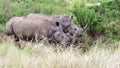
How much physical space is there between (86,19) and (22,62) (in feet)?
18.1

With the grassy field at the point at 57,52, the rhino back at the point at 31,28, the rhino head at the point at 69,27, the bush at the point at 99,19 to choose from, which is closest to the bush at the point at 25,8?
the grassy field at the point at 57,52

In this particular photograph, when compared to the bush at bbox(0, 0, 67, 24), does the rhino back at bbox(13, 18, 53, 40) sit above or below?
above

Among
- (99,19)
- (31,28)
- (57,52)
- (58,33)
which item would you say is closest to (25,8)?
(99,19)

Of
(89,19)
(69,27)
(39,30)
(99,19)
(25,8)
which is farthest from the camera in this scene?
(25,8)

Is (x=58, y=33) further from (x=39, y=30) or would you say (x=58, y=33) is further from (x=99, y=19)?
(x=99, y=19)

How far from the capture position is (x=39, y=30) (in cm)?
886

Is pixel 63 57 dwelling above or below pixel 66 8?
above

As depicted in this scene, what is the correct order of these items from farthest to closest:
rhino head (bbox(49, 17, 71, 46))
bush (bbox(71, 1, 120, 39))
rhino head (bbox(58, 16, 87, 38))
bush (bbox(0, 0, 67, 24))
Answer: bush (bbox(0, 0, 67, 24)) → bush (bbox(71, 1, 120, 39)) → rhino head (bbox(58, 16, 87, 38)) → rhino head (bbox(49, 17, 71, 46))

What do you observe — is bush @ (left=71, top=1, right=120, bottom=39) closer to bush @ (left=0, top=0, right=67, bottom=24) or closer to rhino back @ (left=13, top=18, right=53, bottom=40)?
bush @ (left=0, top=0, right=67, bottom=24)

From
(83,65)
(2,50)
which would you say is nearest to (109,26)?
(2,50)

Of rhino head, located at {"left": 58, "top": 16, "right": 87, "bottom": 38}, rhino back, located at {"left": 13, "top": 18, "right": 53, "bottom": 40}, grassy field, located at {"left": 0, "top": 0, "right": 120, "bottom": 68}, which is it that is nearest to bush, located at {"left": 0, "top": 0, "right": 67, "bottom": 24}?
grassy field, located at {"left": 0, "top": 0, "right": 120, "bottom": 68}

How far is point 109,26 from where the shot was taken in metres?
10.7

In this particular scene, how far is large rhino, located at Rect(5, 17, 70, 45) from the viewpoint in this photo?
28.6ft

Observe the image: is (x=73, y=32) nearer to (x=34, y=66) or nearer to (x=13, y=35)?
(x=13, y=35)
